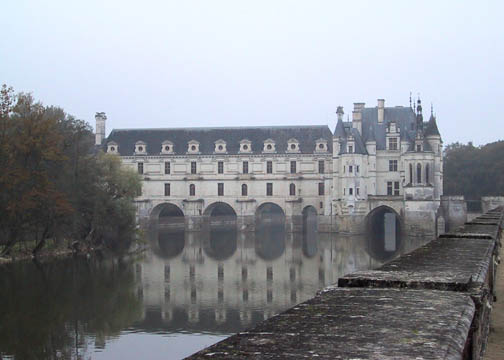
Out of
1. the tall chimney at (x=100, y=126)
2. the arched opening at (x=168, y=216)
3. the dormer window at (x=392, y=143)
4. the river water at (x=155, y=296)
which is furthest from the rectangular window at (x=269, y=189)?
the tall chimney at (x=100, y=126)

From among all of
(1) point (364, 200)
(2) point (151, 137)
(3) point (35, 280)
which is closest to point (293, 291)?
(3) point (35, 280)

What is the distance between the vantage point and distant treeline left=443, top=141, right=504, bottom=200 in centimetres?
5559

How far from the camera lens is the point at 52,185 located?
98.6 ft

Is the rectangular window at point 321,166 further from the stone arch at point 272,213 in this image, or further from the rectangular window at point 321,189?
the stone arch at point 272,213

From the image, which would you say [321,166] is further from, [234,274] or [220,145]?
[234,274]

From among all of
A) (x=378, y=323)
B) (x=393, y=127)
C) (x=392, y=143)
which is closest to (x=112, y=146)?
(x=392, y=143)

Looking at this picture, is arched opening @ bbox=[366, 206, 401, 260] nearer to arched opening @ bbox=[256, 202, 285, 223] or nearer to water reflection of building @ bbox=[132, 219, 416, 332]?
water reflection of building @ bbox=[132, 219, 416, 332]

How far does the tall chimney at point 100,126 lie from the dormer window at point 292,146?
16.6 metres

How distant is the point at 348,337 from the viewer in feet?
11.2

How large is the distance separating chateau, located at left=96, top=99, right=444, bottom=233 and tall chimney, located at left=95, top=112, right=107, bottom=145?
0.10 metres

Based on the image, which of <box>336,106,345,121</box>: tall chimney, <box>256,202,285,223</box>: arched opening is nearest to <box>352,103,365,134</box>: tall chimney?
<box>336,106,345,121</box>: tall chimney

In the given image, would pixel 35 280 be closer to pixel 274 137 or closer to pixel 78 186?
pixel 78 186

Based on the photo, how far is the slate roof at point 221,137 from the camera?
53062 millimetres

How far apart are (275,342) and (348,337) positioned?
387 mm
